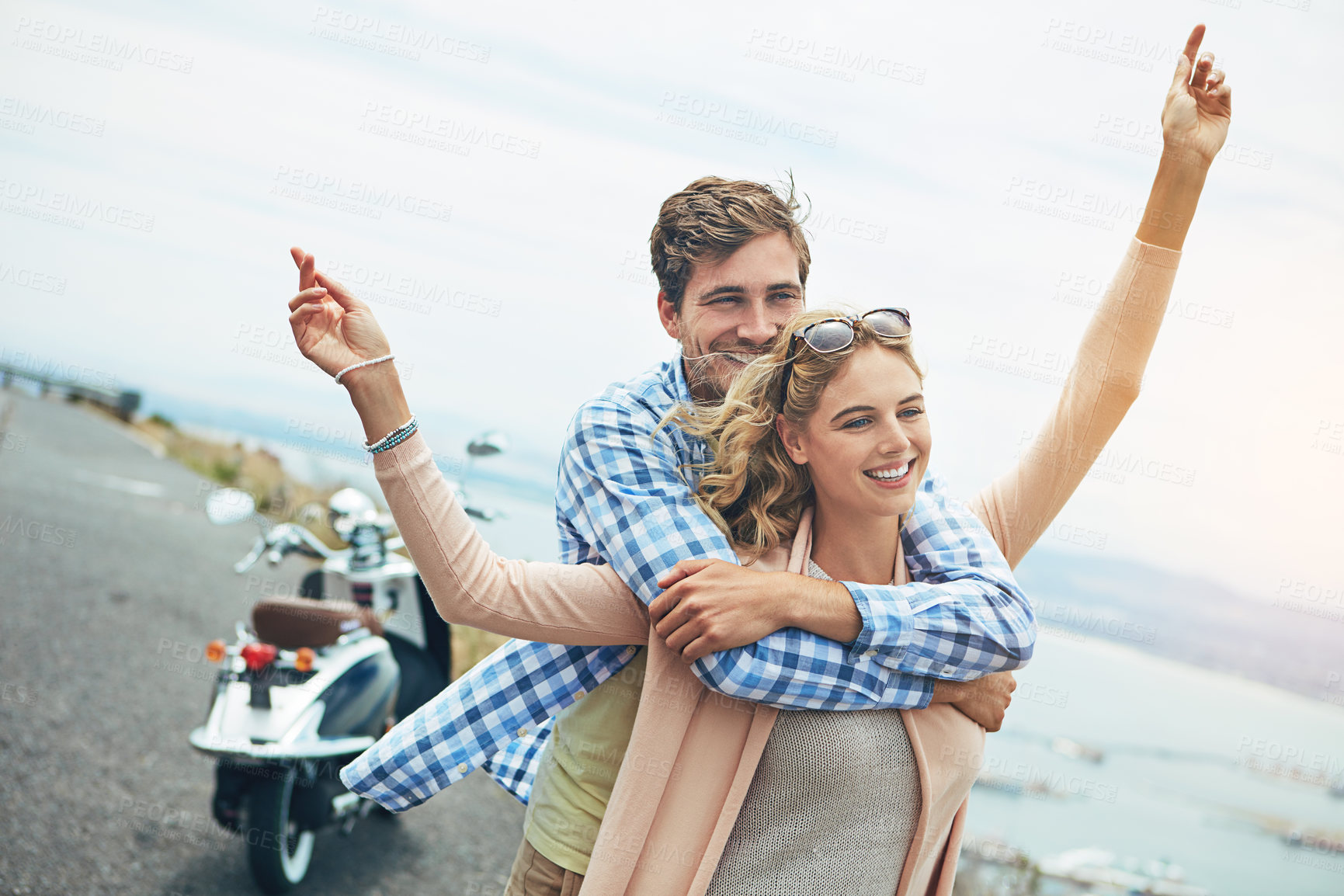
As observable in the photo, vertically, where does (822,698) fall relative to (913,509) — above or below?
below

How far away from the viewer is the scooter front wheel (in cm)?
305

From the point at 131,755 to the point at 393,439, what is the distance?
3507mm

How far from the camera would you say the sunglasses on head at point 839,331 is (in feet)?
5.36

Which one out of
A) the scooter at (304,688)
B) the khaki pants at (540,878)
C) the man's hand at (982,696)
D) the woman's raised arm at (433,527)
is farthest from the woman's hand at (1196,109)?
the scooter at (304,688)

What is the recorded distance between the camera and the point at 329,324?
4.99 feet

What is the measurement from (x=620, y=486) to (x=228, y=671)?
2.14 meters

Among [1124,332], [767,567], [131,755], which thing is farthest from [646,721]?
[131,755]

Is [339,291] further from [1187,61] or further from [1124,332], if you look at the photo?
[1187,61]

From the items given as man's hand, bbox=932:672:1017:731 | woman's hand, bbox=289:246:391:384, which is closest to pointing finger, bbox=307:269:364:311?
woman's hand, bbox=289:246:391:384

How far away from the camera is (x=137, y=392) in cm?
1441

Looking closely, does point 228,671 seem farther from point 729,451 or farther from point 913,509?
point 913,509

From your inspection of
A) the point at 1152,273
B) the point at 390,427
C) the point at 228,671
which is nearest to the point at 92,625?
the point at 228,671

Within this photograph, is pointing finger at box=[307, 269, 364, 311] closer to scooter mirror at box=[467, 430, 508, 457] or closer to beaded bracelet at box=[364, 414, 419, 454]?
beaded bracelet at box=[364, 414, 419, 454]

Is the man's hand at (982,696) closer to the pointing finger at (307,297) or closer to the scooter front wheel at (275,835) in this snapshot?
the pointing finger at (307,297)
